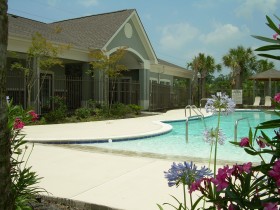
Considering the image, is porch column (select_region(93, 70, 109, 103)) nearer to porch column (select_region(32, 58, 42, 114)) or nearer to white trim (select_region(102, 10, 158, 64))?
white trim (select_region(102, 10, 158, 64))

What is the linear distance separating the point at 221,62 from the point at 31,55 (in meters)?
24.1

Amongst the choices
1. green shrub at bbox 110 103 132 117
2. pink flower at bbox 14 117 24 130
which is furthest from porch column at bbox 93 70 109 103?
pink flower at bbox 14 117 24 130

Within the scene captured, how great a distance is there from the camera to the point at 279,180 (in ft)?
3.93

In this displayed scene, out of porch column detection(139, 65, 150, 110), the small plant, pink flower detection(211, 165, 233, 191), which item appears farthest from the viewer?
porch column detection(139, 65, 150, 110)

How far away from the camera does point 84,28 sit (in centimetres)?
2119

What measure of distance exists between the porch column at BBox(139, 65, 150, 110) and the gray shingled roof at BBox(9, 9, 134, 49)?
3.66 meters

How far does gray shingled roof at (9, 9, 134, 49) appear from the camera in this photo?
16.5 m

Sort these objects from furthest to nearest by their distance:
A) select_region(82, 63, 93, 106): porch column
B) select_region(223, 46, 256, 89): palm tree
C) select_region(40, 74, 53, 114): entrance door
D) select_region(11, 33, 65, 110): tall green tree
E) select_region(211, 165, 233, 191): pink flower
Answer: select_region(223, 46, 256, 89): palm tree → select_region(82, 63, 93, 106): porch column → select_region(40, 74, 53, 114): entrance door → select_region(11, 33, 65, 110): tall green tree → select_region(211, 165, 233, 191): pink flower

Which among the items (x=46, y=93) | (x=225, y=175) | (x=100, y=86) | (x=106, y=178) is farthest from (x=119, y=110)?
(x=225, y=175)

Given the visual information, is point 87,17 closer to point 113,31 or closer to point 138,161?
point 113,31

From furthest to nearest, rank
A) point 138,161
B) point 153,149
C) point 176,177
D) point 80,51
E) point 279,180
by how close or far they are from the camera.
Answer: point 80,51 → point 153,149 → point 138,161 → point 176,177 → point 279,180

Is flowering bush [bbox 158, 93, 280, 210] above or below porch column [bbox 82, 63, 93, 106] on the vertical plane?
below

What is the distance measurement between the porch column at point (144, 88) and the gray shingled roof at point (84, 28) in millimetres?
3659

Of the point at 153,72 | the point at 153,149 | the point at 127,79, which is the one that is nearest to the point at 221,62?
the point at 153,72
